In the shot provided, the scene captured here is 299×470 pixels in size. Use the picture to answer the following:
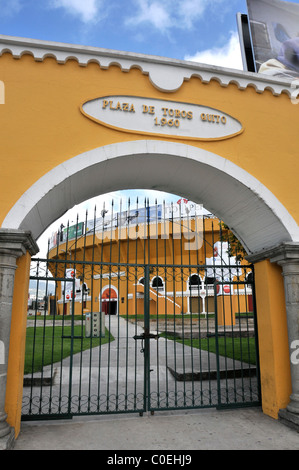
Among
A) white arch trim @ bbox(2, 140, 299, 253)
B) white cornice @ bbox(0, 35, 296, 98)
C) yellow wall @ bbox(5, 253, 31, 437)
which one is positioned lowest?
yellow wall @ bbox(5, 253, 31, 437)

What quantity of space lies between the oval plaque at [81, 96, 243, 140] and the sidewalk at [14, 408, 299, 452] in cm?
406

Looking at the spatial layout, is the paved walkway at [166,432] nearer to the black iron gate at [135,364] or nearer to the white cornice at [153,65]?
the black iron gate at [135,364]

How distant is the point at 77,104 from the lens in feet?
15.8

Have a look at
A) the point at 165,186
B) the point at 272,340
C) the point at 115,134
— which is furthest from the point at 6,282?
the point at 272,340

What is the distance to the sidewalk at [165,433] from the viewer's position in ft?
12.7

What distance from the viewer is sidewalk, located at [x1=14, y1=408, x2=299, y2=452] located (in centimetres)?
386

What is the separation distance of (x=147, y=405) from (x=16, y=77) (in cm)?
519

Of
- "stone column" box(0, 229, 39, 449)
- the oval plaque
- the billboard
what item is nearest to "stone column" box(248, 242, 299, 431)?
the oval plaque

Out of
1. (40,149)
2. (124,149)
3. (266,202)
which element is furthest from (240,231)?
(40,149)

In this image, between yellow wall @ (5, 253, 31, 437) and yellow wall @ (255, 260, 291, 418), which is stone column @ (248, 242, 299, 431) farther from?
yellow wall @ (5, 253, 31, 437)

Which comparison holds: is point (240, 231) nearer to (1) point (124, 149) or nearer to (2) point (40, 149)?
(1) point (124, 149)

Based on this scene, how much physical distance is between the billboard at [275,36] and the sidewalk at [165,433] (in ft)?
23.1

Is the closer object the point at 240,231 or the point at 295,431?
the point at 295,431

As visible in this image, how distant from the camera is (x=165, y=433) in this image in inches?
167
